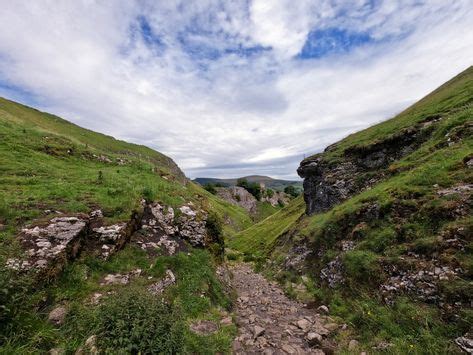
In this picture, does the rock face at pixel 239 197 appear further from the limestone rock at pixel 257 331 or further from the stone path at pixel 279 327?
the limestone rock at pixel 257 331

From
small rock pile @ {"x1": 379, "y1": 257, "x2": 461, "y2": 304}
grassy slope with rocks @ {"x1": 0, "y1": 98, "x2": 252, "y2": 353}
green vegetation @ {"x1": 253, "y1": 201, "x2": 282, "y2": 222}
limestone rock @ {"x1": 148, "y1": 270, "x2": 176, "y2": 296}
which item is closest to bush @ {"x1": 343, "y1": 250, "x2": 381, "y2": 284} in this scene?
small rock pile @ {"x1": 379, "y1": 257, "x2": 461, "y2": 304}

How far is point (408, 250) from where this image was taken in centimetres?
1223

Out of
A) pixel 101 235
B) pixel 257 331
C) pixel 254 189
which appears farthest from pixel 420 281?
pixel 254 189

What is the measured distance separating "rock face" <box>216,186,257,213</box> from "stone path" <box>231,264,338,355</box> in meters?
113

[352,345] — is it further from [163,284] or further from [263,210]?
[263,210]

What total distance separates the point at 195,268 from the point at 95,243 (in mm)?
5709

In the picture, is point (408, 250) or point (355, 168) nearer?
point (408, 250)

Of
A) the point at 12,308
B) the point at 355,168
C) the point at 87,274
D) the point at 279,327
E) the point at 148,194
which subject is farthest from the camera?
the point at 355,168

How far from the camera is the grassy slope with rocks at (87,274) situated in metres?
7.23

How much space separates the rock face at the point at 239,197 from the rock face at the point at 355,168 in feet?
315

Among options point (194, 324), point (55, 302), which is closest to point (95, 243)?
point (55, 302)

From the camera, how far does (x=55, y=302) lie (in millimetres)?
8859

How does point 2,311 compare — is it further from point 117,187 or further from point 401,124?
point 401,124

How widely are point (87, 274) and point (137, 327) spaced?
17.2 feet
